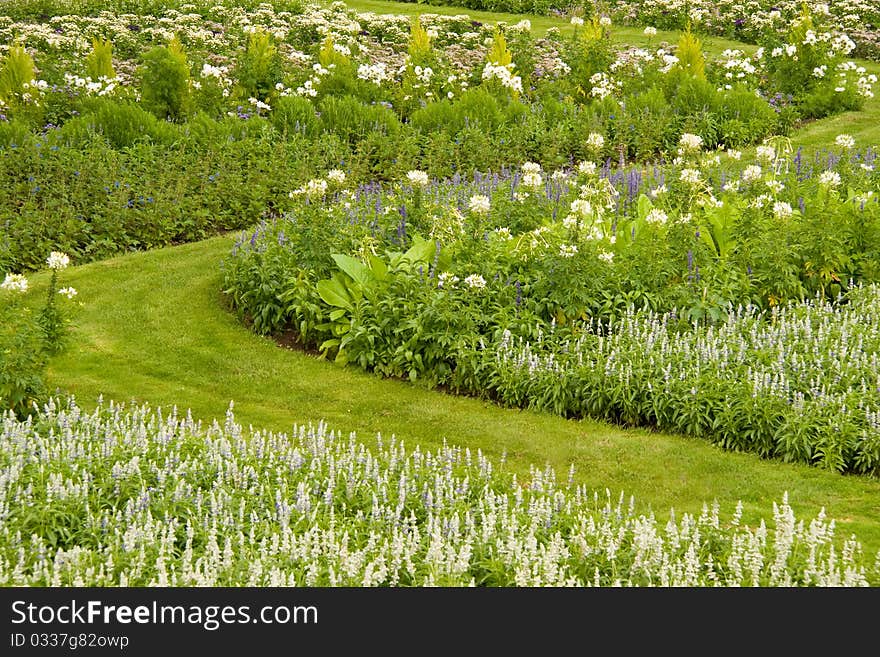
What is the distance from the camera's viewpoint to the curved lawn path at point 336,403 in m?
6.88

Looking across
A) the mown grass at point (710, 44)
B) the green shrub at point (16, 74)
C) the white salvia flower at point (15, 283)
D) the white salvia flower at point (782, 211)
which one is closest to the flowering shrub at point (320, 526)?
the white salvia flower at point (15, 283)

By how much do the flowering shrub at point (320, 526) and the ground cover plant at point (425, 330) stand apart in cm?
2

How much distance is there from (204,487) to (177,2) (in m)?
17.2

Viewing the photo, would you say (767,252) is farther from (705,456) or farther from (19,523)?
(19,523)

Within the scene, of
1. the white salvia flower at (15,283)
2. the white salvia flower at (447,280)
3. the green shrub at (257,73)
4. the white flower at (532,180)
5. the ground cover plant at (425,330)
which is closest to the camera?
the ground cover plant at (425,330)

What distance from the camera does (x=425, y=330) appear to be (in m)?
8.43

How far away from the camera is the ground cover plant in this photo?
5648 mm

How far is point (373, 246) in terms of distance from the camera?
9.44m

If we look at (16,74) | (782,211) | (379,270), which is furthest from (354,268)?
(16,74)

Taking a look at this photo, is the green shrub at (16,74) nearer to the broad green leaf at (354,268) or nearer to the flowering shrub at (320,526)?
the broad green leaf at (354,268)

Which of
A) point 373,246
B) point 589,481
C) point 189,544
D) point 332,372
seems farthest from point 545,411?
point 189,544

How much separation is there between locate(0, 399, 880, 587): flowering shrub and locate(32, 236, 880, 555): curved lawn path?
38 cm

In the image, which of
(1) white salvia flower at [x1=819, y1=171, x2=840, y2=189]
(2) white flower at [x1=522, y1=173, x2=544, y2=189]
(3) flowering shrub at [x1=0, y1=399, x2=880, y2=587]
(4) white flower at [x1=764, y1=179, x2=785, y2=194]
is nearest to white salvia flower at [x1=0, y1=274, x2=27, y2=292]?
(3) flowering shrub at [x1=0, y1=399, x2=880, y2=587]

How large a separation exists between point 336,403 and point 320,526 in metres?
2.45
